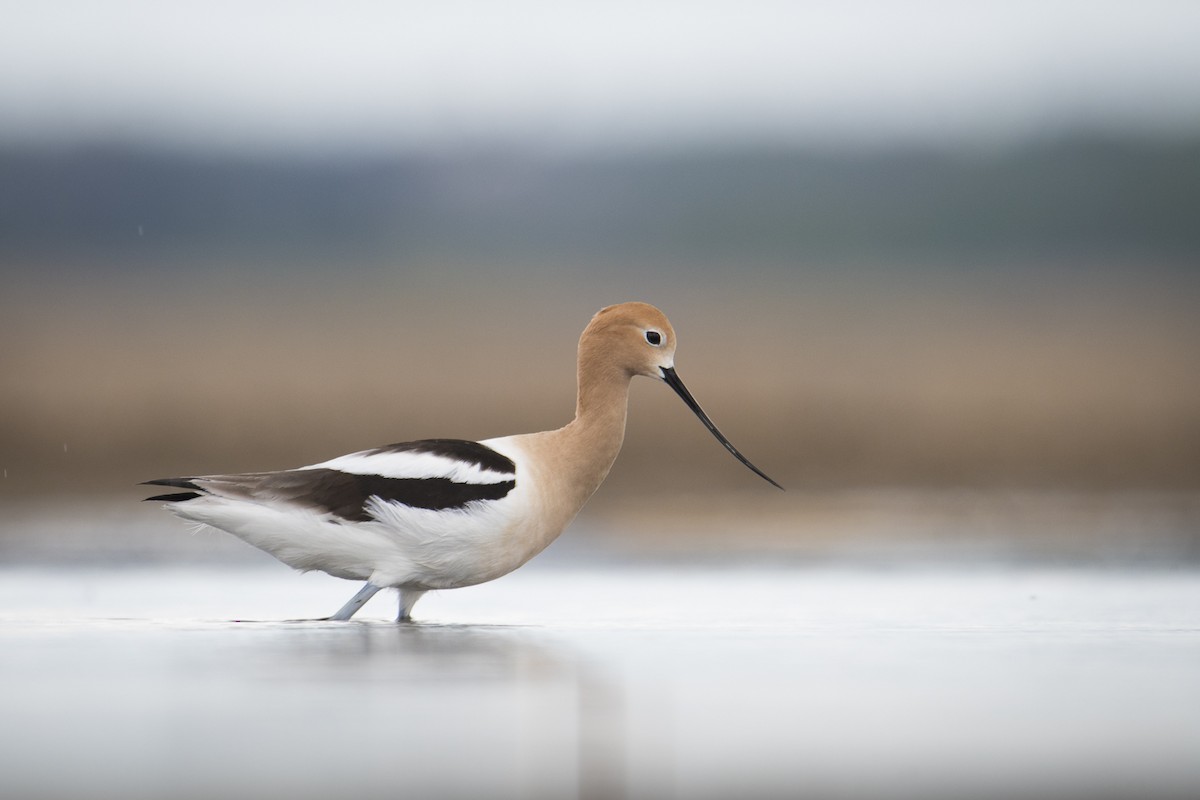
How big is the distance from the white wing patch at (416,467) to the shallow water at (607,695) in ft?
2.05

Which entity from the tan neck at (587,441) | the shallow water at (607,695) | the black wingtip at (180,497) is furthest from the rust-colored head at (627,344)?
the black wingtip at (180,497)

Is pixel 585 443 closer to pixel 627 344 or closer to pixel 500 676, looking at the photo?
pixel 627 344

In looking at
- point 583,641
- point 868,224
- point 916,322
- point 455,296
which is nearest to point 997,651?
point 583,641

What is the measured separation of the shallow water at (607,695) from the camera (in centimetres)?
452

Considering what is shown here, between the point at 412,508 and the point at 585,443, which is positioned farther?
the point at 585,443

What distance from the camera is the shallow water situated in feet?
14.8

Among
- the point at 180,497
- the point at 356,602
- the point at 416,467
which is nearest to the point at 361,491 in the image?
the point at 416,467

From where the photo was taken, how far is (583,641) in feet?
22.8

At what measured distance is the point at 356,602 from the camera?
24.9 feet

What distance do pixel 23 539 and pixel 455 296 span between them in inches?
508

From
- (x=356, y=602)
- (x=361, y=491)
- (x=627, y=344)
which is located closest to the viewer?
(x=356, y=602)

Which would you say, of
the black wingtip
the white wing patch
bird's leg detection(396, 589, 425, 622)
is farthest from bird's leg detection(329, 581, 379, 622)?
the black wingtip

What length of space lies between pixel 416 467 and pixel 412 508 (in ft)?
0.76

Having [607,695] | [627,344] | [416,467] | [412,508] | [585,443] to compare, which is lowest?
[607,695]
